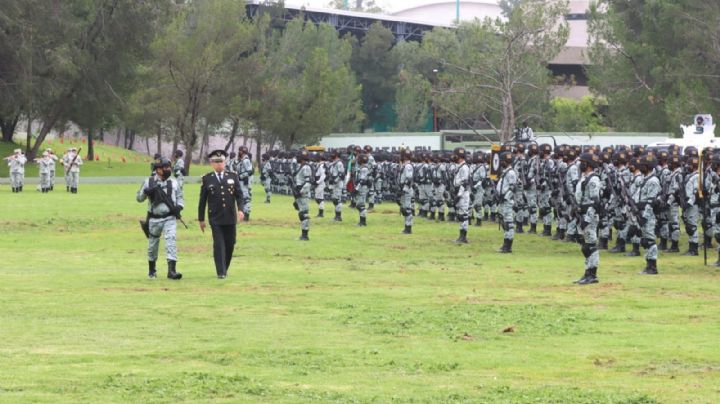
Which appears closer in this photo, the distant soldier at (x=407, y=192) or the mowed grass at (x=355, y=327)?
the mowed grass at (x=355, y=327)

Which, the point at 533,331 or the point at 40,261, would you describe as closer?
the point at 533,331

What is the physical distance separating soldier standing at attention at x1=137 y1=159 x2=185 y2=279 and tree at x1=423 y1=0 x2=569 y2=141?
40628mm

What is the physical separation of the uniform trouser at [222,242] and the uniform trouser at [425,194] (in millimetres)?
17899

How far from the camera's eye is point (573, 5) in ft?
420

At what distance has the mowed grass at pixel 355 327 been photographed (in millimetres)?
11820

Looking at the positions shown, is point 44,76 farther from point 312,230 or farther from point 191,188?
point 312,230

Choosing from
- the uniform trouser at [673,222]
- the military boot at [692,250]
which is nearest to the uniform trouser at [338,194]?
the uniform trouser at [673,222]

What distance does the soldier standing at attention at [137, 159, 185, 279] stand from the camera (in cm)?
2097

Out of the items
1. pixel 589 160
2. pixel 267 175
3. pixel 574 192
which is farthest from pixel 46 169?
pixel 589 160

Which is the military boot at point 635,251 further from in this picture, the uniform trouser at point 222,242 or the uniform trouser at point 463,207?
the uniform trouser at point 222,242

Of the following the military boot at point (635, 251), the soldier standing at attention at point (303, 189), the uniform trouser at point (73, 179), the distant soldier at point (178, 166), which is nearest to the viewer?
the military boot at point (635, 251)

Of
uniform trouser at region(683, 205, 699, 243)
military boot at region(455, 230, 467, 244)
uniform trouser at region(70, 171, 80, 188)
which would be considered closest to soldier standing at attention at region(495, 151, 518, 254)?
military boot at region(455, 230, 467, 244)

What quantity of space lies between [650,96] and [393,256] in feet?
163

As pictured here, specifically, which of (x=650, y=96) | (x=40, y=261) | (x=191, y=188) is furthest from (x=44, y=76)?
(x=40, y=261)
